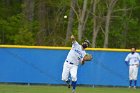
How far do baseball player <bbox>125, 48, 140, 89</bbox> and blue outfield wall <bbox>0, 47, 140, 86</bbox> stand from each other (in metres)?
0.51

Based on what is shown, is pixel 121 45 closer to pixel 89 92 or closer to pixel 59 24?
pixel 59 24

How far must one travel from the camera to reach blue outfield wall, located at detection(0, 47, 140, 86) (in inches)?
912

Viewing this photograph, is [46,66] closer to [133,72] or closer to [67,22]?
[133,72]

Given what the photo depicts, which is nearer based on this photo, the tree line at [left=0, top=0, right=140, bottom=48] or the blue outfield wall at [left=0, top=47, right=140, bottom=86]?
the blue outfield wall at [left=0, top=47, right=140, bottom=86]

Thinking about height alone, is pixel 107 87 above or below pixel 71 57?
below

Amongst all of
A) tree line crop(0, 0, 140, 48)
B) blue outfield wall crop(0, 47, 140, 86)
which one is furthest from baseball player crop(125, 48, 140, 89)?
tree line crop(0, 0, 140, 48)

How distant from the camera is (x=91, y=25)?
4781 centimetres

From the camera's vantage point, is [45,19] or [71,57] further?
[45,19]

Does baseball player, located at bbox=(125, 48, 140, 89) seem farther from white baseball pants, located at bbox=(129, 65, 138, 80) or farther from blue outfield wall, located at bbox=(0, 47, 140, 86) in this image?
blue outfield wall, located at bbox=(0, 47, 140, 86)

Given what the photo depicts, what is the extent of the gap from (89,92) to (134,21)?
33027 millimetres

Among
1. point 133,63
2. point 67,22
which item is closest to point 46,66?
point 133,63

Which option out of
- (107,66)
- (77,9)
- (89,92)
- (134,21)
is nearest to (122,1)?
(134,21)

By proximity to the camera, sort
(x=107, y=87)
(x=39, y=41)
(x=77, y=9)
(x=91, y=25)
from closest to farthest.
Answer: (x=107, y=87), (x=39, y=41), (x=77, y=9), (x=91, y=25)

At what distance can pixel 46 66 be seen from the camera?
2327cm
